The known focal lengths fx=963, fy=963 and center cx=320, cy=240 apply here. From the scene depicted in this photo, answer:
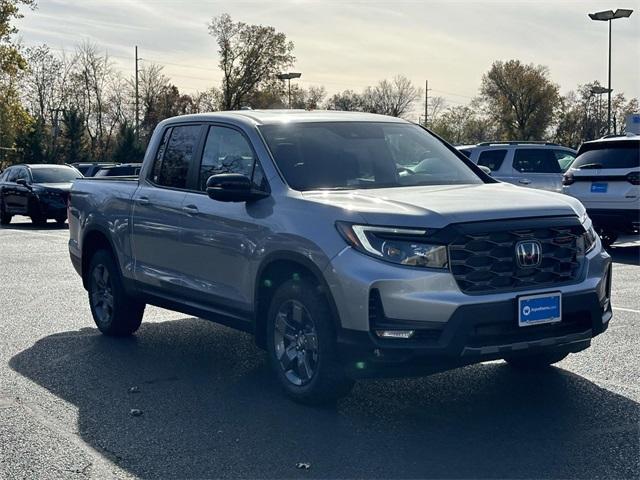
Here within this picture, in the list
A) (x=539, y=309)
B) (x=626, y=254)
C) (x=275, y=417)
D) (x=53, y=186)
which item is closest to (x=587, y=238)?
(x=539, y=309)

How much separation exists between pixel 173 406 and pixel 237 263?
1.05 metres

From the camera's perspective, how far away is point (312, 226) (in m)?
5.73

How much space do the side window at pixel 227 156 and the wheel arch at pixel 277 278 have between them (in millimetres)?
644

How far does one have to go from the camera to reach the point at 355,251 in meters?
5.42

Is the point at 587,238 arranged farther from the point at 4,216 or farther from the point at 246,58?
the point at 246,58

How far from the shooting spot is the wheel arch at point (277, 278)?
558 centimetres

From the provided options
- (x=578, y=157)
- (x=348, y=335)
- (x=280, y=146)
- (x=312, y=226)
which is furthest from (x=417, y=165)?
(x=578, y=157)

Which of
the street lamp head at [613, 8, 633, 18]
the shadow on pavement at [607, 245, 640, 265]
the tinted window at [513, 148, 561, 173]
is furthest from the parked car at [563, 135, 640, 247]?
the street lamp head at [613, 8, 633, 18]

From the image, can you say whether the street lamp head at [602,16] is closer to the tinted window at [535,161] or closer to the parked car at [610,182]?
the tinted window at [535,161]

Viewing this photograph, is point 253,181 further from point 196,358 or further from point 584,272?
point 584,272

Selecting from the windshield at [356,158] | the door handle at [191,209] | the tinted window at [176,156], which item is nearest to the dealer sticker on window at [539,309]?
the windshield at [356,158]

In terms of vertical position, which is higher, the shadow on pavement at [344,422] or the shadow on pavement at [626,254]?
the shadow on pavement at [626,254]

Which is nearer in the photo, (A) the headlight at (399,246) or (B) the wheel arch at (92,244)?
(A) the headlight at (399,246)

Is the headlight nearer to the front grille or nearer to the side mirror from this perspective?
the front grille
